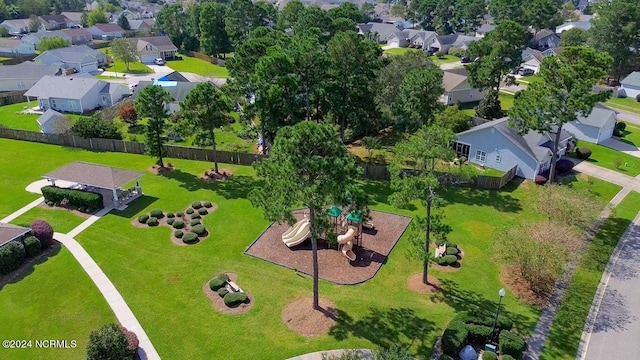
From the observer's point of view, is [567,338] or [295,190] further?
[567,338]

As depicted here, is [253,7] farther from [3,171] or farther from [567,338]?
[567,338]

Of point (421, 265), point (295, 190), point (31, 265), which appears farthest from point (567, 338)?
point (31, 265)

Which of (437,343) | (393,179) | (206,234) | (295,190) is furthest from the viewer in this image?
(206,234)

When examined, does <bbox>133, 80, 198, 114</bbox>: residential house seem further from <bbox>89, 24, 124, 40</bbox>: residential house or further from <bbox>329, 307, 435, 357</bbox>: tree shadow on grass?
<bbox>89, 24, 124, 40</bbox>: residential house

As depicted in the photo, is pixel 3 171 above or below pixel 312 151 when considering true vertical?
below

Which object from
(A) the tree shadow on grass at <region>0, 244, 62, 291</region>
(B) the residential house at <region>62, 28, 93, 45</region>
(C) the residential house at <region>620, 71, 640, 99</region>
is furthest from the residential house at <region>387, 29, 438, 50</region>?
(A) the tree shadow on grass at <region>0, 244, 62, 291</region>

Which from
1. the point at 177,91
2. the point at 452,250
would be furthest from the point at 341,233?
the point at 177,91

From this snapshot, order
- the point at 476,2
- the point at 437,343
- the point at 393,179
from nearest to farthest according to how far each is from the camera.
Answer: the point at 437,343, the point at 393,179, the point at 476,2
